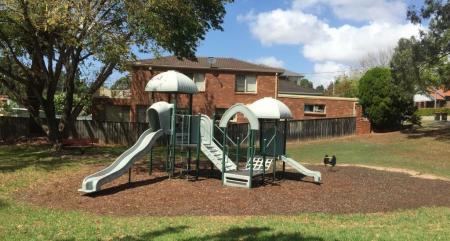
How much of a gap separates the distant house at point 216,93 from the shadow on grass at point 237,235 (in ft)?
103

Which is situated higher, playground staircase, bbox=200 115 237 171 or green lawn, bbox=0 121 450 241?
playground staircase, bbox=200 115 237 171

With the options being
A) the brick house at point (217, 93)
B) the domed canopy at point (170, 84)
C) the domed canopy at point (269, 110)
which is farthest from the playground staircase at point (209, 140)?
the brick house at point (217, 93)

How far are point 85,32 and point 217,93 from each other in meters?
23.4

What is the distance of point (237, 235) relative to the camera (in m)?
8.68

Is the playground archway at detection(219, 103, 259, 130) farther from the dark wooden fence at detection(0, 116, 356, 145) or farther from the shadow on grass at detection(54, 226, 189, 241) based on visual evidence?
the dark wooden fence at detection(0, 116, 356, 145)

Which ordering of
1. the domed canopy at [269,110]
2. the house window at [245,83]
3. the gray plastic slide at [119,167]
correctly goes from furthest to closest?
the house window at [245,83] → the domed canopy at [269,110] → the gray plastic slide at [119,167]

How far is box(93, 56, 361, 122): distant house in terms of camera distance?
134ft

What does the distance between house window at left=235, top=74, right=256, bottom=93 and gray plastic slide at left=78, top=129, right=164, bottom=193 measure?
25816 millimetres

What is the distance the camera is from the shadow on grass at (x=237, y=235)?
832 cm

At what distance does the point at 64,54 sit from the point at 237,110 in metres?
10.1

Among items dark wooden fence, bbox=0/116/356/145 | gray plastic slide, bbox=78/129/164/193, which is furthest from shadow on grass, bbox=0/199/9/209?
dark wooden fence, bbox=0/116/356/145

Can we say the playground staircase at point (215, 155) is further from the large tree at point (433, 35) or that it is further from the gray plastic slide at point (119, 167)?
the large tree at point (433, 35)

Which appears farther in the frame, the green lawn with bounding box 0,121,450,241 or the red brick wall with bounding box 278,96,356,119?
the red brick wall with bounding box 278,96,356,119

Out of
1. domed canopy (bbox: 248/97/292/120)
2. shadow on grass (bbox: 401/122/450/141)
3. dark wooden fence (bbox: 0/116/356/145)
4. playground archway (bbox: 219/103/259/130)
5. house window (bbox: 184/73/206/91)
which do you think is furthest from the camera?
house window (bbox: 184/73/206/91)
